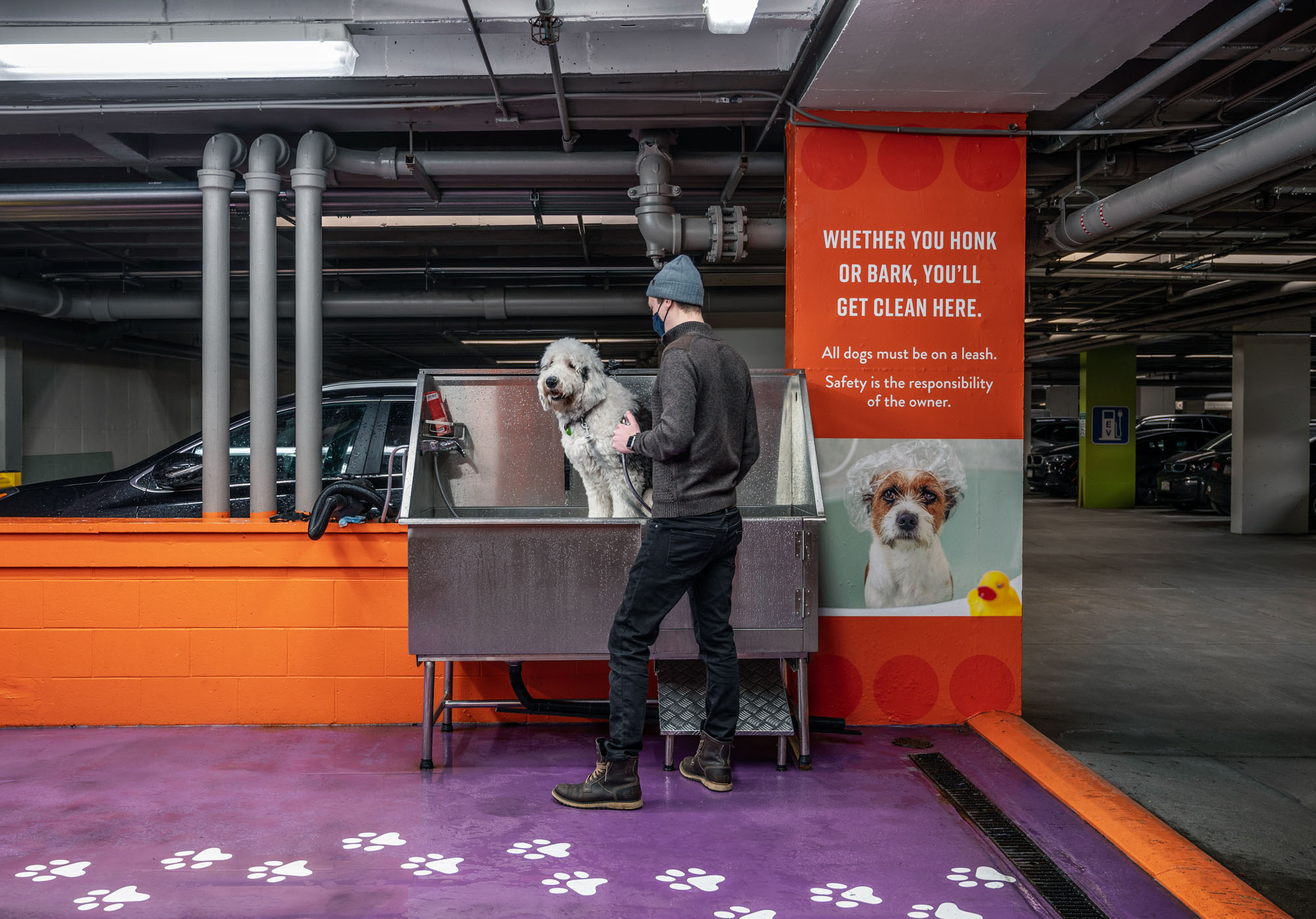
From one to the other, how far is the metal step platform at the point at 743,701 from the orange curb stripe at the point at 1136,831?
0.95m

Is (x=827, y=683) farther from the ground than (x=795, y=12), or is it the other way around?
(x=795, y=12)

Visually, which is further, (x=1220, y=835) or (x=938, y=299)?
(x=938, y=299)

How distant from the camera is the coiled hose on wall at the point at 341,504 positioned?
3867 mm

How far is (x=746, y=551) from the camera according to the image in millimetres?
3492

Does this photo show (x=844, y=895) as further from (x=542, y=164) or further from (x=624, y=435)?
(x=542, y=164)

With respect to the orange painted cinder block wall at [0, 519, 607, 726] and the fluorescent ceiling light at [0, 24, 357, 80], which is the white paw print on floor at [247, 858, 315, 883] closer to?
the orange painted cinder block wall at [0, 519, 607, 726]

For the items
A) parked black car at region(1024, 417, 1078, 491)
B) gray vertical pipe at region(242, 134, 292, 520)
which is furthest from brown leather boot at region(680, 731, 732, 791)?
parked black car at region(1024, 417, 1078, 491)

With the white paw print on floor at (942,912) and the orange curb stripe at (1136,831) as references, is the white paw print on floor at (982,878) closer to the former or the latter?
the white paw print on floor at (942,912)

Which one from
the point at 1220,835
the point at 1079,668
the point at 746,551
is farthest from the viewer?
the point at 1079,668

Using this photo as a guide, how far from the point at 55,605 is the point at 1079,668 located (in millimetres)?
5498

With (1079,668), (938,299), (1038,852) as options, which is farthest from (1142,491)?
(1038,852)

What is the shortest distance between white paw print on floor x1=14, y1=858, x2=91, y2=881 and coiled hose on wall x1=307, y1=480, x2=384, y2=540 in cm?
150

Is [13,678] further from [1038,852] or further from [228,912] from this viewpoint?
[1038,852]

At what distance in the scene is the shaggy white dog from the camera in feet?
11.9
